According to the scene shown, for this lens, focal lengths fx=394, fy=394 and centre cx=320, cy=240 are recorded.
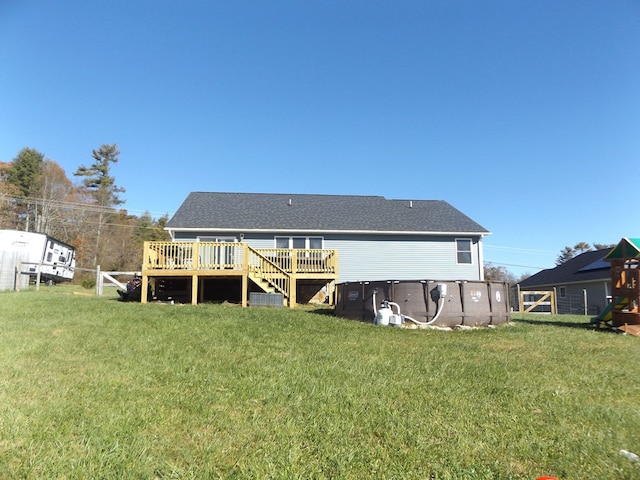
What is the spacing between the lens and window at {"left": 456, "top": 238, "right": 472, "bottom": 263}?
1925 cm

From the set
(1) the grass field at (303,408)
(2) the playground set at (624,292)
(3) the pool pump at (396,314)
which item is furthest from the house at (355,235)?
(1) the grass field at (303,408)

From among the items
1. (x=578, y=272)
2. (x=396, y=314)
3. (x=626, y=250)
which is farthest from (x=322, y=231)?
(x=578, y=272)

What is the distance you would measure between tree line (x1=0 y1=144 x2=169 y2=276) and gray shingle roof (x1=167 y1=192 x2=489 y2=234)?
2293 cm

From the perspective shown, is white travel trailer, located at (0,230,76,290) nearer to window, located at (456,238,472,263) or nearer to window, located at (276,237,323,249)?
window, located at (276,237,323,249)

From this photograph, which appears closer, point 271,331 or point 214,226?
point 271,331

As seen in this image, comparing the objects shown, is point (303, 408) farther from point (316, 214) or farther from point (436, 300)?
point (316, 214)

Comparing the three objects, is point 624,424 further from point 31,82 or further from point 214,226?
point 31,82

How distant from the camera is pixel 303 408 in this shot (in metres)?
3.73

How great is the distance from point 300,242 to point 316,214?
210cm

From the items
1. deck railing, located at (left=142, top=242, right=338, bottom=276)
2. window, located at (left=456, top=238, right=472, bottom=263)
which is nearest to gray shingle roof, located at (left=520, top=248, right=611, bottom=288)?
window, located at (left=456, top=238, right=472, bottom=263)

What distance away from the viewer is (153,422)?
3.33m

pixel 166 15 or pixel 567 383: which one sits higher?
pixel 166 15

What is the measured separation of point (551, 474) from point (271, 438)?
2016mm

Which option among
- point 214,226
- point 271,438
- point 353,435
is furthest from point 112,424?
point 214,226
